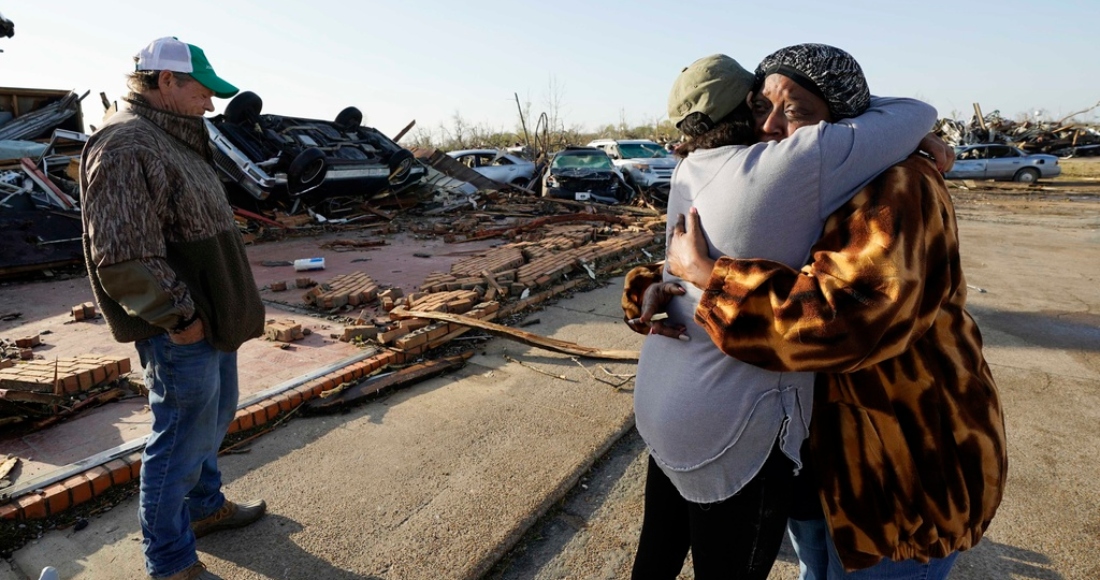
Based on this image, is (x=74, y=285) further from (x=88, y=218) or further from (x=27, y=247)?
(x=88, y=218)

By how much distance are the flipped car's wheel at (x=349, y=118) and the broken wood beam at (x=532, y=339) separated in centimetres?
1051

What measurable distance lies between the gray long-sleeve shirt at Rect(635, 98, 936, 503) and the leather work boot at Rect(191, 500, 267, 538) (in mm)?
2107

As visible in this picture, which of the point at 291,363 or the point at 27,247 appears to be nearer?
A: the point at 291,363

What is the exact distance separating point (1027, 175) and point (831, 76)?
27845mm

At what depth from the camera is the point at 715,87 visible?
4.54ft

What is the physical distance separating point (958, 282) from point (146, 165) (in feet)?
7.88

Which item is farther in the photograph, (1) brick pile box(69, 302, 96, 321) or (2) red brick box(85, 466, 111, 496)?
(1) brick pile box(69, 302, 96, 321)

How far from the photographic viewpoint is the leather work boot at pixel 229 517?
2578mm

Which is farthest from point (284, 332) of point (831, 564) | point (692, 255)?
point (831, 564)

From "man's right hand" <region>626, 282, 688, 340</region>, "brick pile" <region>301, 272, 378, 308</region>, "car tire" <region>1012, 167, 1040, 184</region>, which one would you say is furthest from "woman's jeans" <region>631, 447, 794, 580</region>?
"car tire" <region>1012, 167, 1040, 184</region>

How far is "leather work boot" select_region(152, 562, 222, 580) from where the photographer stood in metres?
2.21

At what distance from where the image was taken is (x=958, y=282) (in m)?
1.29

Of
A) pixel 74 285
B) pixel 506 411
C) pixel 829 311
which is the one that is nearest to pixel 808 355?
pixel 829 311

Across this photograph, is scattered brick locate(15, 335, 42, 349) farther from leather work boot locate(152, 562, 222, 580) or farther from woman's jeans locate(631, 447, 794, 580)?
woman's jeans locate(631, 447, 794, 580)
